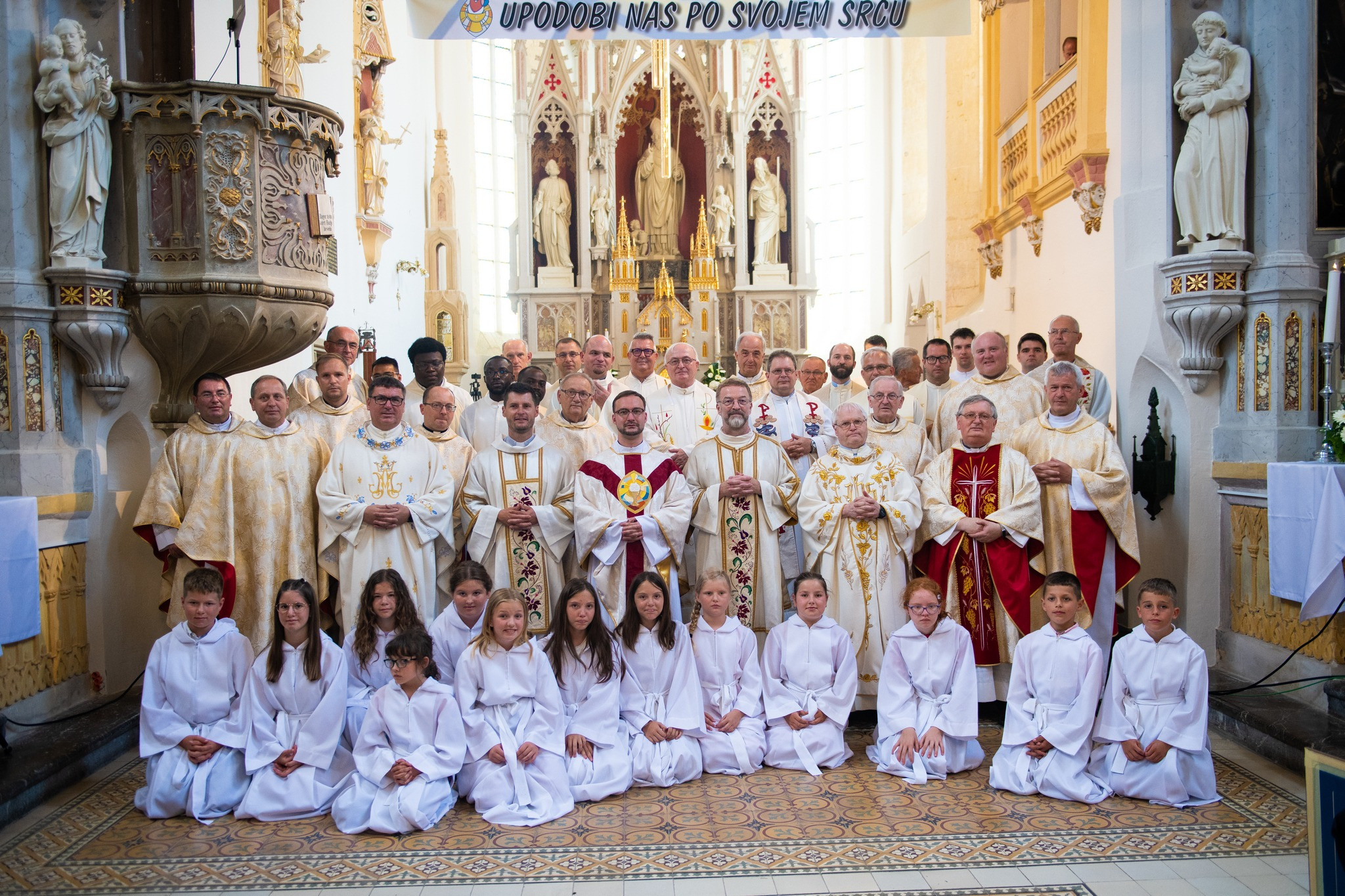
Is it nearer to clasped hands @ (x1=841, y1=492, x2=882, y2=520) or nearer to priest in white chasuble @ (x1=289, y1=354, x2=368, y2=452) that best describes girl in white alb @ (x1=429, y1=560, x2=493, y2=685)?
priest in white chasuble @ (x1=289, y1=354, x2=368, y2=452)

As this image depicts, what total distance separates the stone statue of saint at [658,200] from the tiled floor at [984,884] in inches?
497

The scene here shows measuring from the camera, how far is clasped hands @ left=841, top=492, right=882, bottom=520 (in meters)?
5.32

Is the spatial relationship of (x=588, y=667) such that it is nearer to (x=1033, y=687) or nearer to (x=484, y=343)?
(x=1033, y=687)

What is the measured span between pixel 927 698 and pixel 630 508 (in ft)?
5.47

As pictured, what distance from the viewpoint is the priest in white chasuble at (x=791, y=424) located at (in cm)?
608

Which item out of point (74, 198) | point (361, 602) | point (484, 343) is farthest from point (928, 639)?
point (484, 343)

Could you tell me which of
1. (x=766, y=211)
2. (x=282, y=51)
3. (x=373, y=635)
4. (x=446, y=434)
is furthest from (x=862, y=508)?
(x=766, y=211)

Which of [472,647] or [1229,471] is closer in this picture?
[472,647]

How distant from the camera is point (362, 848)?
4031 millimetres

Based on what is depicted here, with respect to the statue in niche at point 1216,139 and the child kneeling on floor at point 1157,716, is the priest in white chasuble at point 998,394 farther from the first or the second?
the child kneeling on floor at point 1157,716

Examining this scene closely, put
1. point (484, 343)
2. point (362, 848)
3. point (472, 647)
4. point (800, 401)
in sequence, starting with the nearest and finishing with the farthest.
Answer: point (362, 848)
point (472, 647)
point (800, 401)
point (484, 343)

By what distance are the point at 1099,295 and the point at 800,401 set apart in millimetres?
2567

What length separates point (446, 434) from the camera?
5.87 meters

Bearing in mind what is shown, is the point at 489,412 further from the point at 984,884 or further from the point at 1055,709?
the point at 984,884
